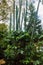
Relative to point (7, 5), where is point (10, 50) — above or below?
below

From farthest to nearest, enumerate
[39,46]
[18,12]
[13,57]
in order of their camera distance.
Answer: [18,12] < [39,46] < [13,57]

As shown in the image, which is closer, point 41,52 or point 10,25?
point 41,52

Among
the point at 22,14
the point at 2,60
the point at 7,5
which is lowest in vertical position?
the point at 2,60

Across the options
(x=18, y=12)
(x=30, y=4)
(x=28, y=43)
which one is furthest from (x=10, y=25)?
(x=28, y=43)

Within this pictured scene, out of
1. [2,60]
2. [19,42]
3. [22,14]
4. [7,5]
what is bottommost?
[2,60]

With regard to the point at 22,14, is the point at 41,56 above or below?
below

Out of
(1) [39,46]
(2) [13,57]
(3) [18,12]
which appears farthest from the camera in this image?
(3) [18,12]

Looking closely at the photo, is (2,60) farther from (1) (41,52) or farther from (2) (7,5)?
(2) (7,5)

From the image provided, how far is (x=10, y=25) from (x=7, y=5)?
0.94 meters

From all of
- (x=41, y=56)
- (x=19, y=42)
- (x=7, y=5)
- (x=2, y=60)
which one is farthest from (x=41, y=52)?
(x=7, y=5)

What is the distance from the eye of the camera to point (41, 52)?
3.22 meters

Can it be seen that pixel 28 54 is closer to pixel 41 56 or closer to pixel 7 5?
pixel 41 56

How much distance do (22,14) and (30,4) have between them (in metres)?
0.28

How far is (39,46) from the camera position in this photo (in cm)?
326
